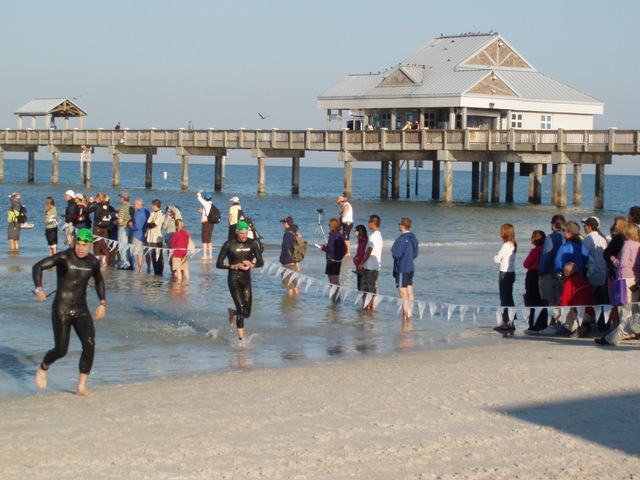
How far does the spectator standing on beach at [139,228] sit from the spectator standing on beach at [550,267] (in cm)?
968

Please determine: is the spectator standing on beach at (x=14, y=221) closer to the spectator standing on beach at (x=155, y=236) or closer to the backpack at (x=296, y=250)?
the spectator standing on beach at (x=155, y=236)

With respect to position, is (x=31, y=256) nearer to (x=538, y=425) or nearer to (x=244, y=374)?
(x=244, y=374)

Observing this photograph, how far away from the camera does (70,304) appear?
916 cm

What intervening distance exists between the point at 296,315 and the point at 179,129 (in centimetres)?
4661

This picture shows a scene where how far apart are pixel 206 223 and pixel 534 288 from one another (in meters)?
10.5

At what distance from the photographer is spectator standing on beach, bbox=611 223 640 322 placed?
11633mm

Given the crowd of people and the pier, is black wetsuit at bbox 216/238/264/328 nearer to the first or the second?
the crowd of people

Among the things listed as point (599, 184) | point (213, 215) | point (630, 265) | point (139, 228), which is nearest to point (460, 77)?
point (599, 184)

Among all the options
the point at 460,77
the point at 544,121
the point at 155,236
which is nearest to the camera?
the point at 155,236

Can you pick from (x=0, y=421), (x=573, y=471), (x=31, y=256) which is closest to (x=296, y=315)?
(x=0, y=421)

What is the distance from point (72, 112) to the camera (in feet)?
243

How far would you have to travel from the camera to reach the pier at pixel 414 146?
155ft

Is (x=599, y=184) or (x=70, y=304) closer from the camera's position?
(x=70, y=304)

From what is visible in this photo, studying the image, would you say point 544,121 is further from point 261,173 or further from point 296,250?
point 296,250
